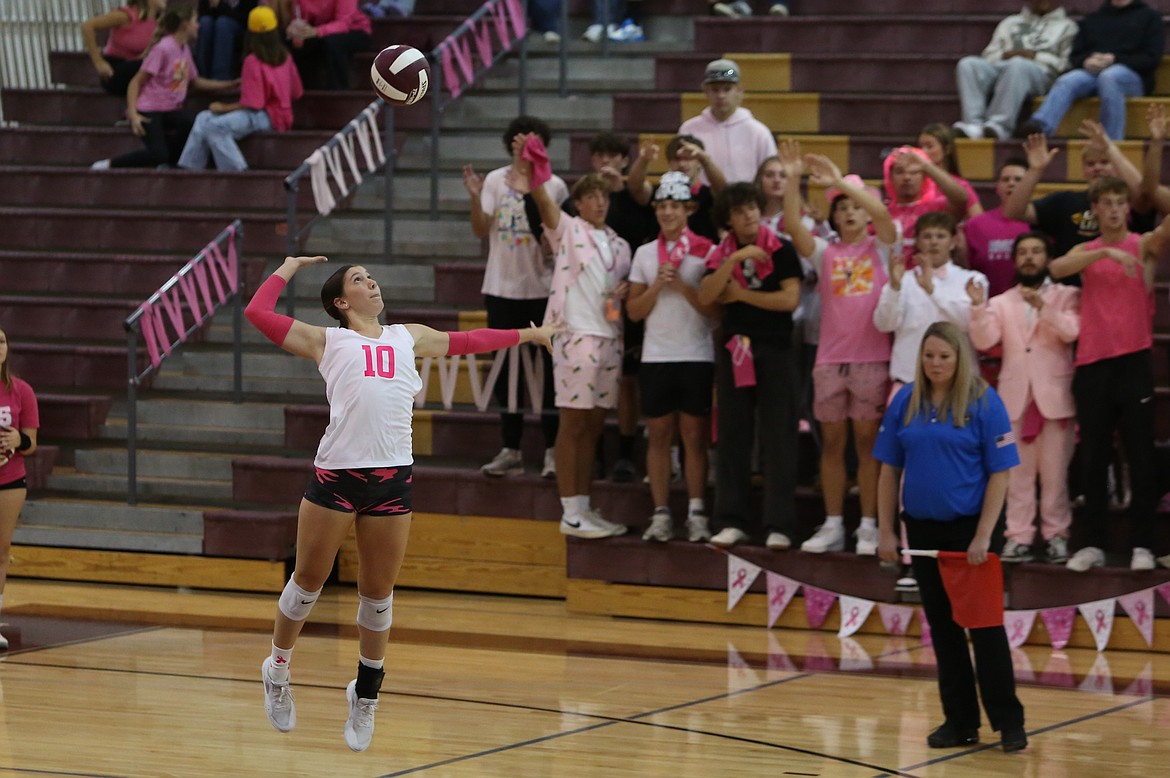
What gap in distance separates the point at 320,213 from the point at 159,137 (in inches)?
74.0

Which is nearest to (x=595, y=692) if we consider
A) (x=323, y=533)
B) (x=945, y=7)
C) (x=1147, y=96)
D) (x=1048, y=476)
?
(x=323, y=533)

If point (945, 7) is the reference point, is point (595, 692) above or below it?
below

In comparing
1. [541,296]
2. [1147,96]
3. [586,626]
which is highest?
[1147,96]

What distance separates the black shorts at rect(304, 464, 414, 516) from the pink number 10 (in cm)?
34


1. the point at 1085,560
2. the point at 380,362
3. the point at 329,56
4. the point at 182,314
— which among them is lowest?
the point at 1085,560

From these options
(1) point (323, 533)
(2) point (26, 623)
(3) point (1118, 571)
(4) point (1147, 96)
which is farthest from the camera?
(4) point (1147, 96)

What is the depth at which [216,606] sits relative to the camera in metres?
9.35

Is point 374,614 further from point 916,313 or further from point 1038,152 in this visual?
point 1038,152

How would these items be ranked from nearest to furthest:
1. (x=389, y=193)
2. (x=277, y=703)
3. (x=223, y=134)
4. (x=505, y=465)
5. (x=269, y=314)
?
(x=269, y=314) → (x=277, y=703) → (x=505, y=465) → (x=389, y=193) → (x=223, y=134)

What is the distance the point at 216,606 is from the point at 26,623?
3.35 feet

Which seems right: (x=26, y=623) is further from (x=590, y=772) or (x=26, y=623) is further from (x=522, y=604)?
(x=590, y=772)

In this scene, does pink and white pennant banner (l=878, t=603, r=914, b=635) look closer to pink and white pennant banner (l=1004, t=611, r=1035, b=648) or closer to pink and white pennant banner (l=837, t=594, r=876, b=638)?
pink and white pennant banner (l=837, t=594, r=876, b=638)

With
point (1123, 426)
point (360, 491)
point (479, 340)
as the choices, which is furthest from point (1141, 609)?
point (360, 491)

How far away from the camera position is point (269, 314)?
6.10 m
